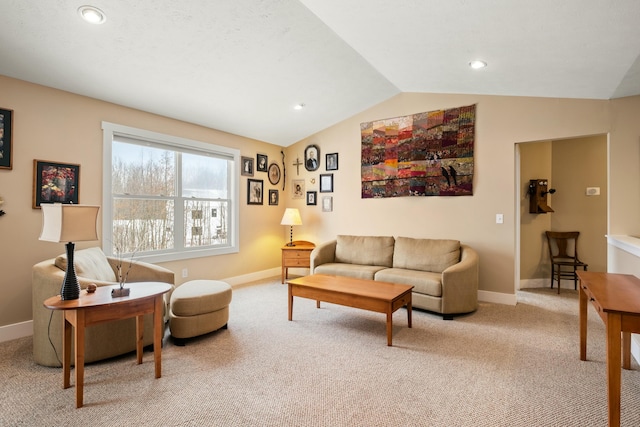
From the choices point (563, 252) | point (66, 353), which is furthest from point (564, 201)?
point (66, 353)

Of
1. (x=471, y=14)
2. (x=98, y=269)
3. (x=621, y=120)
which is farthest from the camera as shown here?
(x=621, y=120)

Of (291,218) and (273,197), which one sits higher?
(273,197)

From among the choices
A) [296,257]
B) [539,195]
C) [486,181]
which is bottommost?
[296,257]

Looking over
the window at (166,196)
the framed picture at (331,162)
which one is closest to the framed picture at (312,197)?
the framed picture at (331,162)

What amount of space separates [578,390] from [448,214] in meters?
2.59

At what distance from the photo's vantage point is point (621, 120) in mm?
3340

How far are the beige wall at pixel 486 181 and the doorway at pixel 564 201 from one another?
Answer: 1.06m

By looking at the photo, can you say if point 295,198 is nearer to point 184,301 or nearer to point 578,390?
point 184,301

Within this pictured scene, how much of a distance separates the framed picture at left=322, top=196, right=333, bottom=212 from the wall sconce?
3218mm

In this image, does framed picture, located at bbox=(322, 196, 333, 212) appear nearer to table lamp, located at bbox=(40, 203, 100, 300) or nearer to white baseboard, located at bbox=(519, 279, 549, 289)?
white baseboard, located at bbox=(519, 279, 549, 289)

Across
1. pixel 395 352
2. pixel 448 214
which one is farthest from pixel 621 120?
pixel 395 352

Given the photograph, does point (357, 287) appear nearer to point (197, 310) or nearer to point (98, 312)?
point (197, 310)

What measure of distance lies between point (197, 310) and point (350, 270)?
2.07 metres

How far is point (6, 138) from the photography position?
2.88 m
